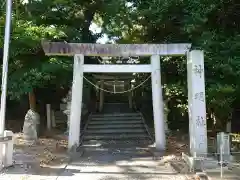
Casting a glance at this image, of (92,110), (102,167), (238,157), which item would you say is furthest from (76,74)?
(92,110)

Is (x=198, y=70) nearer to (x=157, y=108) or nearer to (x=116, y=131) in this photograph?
(x=157, y=108)

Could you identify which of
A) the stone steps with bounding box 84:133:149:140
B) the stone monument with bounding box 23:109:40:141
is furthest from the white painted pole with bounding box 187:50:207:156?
the stone monument with bounding box 23:109:40:141

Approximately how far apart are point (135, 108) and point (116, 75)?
221cm

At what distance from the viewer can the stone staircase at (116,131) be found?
12.9 m

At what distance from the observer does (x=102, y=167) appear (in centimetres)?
861

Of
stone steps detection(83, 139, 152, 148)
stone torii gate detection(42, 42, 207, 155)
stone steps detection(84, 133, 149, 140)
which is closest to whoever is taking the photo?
stone torii gate detection(42, 42, 207, 155)

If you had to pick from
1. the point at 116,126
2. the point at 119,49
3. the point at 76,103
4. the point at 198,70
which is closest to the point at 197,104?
the point at 198,70

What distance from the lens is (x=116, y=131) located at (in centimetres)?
1419

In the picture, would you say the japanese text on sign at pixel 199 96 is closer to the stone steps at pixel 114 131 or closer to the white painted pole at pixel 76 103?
the white painted pole at pixel 76 103

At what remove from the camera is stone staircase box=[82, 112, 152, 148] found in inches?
507

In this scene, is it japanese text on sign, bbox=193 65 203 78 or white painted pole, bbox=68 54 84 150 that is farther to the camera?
white painted pole, bbox=68 54 84 150

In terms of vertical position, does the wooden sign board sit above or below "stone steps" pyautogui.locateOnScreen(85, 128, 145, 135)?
above

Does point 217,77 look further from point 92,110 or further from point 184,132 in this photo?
point 92,110

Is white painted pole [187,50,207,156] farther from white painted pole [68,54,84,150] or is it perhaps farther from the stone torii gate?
white painted pole [68,54,84,150]
